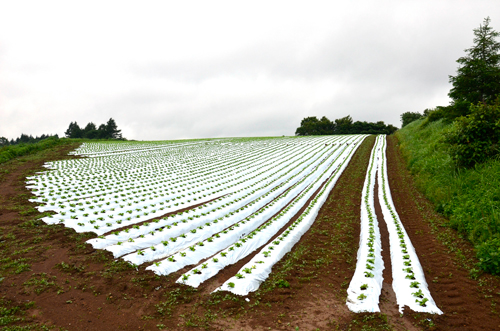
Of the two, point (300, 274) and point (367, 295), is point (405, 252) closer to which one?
point (367, 295)

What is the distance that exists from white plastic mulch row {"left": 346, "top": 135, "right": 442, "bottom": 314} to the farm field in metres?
0.04

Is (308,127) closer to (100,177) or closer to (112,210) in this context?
(100,177)

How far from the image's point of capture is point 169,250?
7438mm

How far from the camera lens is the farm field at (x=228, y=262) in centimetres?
477

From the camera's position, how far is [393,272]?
6254 mm


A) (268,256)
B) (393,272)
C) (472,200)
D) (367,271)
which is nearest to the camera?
(367,271)

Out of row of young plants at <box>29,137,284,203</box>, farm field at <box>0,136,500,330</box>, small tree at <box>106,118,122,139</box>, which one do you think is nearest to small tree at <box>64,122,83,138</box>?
small tree at <box>106,118,122,139</box>

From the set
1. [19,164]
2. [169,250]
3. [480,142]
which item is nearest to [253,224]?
[169,250]

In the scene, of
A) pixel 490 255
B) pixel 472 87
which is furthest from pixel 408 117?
pixel 490 255

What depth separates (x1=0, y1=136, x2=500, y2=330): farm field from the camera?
4.77 metres

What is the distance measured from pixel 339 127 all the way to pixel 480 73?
6339 centimetres

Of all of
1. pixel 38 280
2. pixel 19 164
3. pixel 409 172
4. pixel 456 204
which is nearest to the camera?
pixel 38 280

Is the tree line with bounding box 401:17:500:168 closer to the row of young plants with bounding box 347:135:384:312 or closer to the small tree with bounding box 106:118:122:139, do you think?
the row of young plants with bounding box 347:135:384:312

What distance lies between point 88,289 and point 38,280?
126cm
